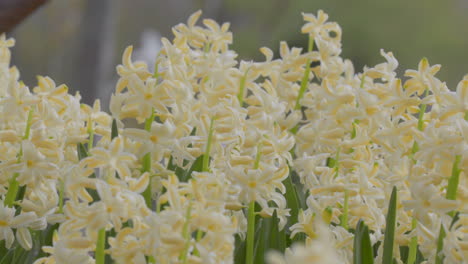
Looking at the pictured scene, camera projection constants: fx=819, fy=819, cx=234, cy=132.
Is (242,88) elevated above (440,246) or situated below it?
above

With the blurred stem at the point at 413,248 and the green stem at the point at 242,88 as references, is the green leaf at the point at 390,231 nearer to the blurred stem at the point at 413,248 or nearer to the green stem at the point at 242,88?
the blurred stem at the point at 413,248

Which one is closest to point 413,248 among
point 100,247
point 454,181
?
point 454,181

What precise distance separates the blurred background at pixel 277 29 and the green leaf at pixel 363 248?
8375 millimetres

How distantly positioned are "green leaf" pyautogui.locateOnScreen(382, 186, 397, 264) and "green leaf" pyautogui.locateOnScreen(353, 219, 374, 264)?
0.11 ft

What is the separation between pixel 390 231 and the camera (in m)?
0.86

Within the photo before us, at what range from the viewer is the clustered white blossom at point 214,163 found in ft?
2.32

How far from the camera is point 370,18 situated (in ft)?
32.6

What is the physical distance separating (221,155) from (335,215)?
155 mm

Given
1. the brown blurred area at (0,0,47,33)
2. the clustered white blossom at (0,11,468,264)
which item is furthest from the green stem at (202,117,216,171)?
the brown blurred area at (0,0,47,33)

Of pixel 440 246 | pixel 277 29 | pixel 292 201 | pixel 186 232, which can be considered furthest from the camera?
pixel 277 29

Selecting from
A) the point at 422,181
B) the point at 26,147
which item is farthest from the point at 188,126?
the point at 422,181

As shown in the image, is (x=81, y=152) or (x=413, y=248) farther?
(x=81, y=152)

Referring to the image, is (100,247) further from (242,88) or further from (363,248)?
(242,88)

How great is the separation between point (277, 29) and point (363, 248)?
9362 mm
